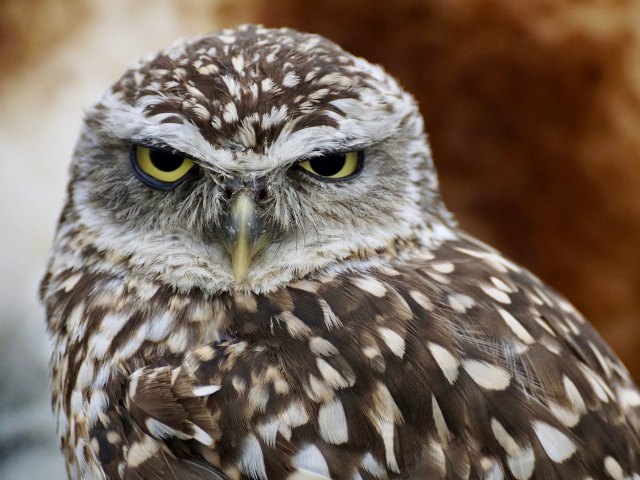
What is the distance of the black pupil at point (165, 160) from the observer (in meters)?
1.37

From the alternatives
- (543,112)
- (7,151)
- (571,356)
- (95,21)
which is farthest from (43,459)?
→ (543,112)

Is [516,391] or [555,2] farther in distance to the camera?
[555,2]

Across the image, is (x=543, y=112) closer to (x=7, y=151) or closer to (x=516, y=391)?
(x=516, y=391)

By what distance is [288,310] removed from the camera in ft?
4.46

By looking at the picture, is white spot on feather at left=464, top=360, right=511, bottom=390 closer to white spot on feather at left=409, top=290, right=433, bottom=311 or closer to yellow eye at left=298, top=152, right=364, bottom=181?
white spot on feather at left=409, top=290, right=433, bottom=311

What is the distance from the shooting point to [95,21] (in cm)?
241

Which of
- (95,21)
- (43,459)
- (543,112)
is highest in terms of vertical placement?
(95,21)

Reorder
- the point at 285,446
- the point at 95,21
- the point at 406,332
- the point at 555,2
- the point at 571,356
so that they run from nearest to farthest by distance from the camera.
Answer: the point at 285,446
the point at 406,332
the point at 571,356
the point at 555,2
the point at 95,21

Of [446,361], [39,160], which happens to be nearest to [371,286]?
[446,361]

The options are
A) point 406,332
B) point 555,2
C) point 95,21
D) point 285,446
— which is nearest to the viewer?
point 285,446

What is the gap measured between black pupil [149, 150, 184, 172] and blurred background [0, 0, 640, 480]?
3.63 feet

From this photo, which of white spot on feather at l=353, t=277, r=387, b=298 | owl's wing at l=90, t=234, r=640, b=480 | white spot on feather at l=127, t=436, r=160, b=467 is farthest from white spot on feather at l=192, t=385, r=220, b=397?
white spot on feather at l=353, t=277, r=387, b=298

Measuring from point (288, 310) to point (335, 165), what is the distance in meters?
0.29

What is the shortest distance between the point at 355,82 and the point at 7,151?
4.83 feet
